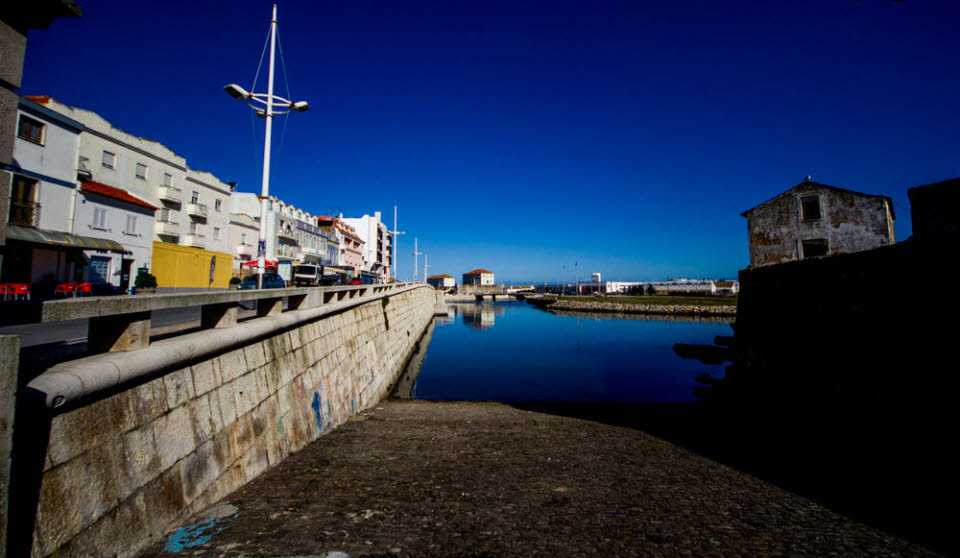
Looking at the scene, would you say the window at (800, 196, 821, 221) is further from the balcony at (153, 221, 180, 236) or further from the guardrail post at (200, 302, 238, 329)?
the balcony at (153, 221, 180, 236)

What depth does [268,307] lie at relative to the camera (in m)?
6.96

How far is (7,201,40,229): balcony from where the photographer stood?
696 inches

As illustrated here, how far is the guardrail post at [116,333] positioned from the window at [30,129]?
23.1 metres

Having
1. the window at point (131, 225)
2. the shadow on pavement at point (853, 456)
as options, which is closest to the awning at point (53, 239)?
the window at point (131, 225)

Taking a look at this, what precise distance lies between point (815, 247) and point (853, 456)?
1720 cm

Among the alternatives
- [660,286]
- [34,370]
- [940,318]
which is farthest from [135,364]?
[660,286]

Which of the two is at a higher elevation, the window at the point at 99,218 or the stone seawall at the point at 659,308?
the window at the point at 99,218

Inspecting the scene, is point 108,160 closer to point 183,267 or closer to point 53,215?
point 183,267

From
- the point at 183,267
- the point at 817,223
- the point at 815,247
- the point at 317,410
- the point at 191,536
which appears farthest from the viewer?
the point at 183,267

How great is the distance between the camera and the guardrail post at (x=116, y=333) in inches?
138

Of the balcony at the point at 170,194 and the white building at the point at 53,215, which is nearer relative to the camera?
the white building at the point at 53,215

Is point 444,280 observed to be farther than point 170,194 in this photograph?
Yes

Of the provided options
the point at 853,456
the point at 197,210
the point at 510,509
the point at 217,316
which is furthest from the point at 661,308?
the point at 217,316

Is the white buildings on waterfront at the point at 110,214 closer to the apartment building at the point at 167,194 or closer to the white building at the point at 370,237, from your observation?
the apartment building at the point at 167,194
